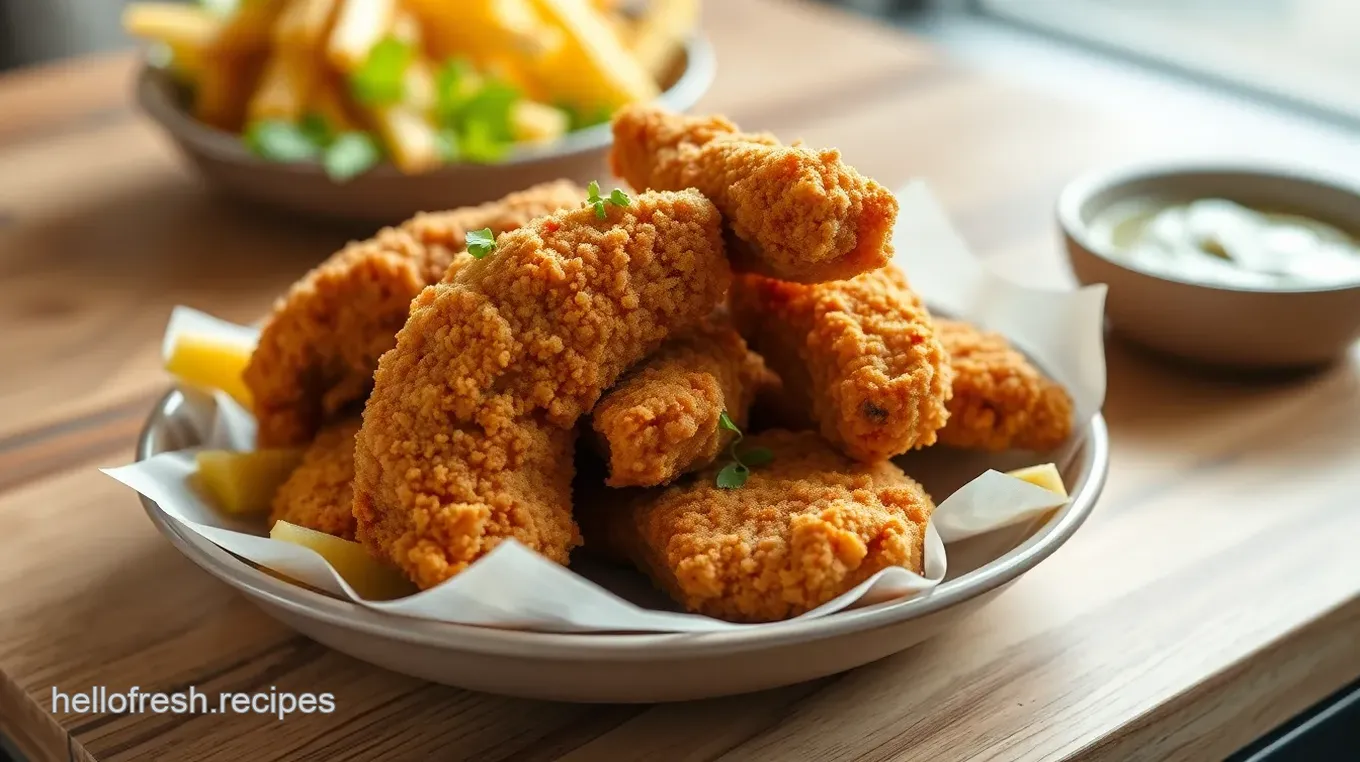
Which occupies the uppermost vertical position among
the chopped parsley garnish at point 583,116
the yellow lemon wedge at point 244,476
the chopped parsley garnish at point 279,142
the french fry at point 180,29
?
the french fry at point 180,29

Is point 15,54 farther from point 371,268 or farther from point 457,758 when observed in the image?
point 457,758

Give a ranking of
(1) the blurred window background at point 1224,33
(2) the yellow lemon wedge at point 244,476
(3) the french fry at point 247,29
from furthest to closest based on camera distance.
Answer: (1) the blurred window background at point 1224,33
(3) the french fry at point 247,29
(2) the yellow lemon wedge at point 244,476

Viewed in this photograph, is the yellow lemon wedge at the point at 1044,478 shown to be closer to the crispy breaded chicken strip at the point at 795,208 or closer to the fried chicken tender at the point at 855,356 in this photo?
the fried chicken tender at the point at 855,356

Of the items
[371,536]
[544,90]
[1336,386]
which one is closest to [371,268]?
[371,536]

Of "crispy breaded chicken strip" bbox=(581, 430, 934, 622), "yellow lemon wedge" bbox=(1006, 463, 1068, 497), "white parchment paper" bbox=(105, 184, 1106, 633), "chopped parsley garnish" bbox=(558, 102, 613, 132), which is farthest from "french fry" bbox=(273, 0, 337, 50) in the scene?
"yellow lemon wedge" bbox=(1006, 463, 1068, 497)

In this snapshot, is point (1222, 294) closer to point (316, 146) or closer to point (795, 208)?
point (795, 208)

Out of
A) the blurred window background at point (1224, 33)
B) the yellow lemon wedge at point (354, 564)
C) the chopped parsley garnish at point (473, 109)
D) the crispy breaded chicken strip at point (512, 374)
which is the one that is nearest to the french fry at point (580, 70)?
the chopped parsley garnish at point (473, 109)

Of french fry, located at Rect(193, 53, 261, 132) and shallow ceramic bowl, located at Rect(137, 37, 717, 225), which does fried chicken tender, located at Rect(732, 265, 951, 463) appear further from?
french fry, located at Rect(193, 53, 261, 132)
